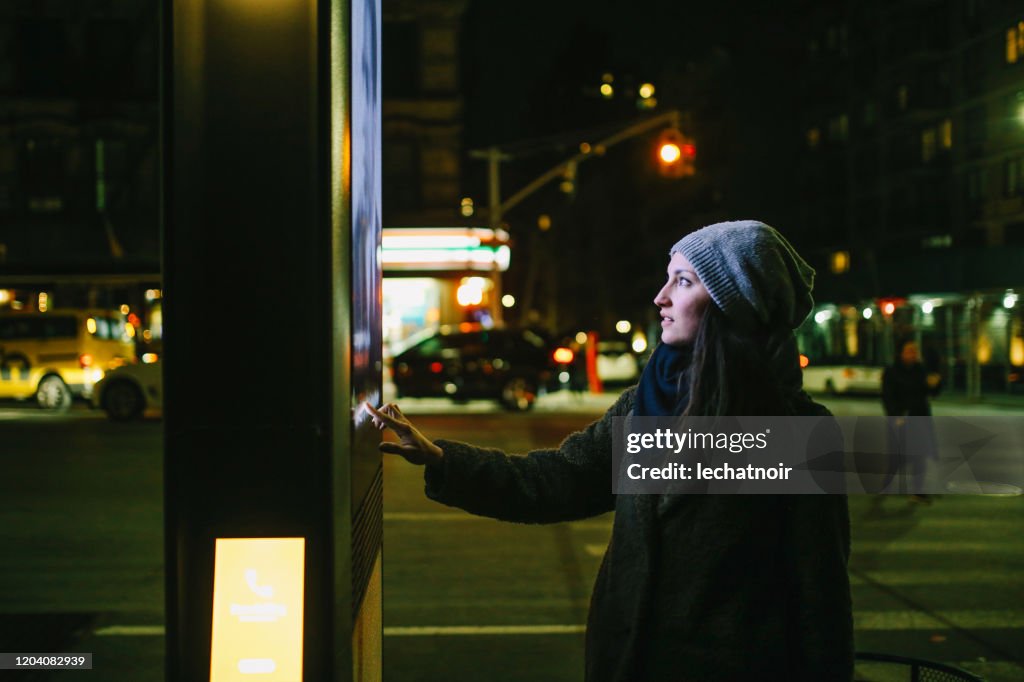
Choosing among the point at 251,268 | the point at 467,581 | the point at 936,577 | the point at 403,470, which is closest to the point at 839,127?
the point at 403,470

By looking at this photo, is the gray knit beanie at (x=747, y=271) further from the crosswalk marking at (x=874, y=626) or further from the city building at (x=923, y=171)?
the city building at (x=923, y=171)

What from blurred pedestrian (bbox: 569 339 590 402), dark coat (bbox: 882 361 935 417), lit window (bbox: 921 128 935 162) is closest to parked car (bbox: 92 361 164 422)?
blurred pedestrian (bbox: 569 339 590 402)

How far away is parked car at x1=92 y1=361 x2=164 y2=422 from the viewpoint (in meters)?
20.2

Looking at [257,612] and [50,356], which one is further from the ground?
[50,356]

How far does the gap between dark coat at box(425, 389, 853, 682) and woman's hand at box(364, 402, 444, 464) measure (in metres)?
0.50

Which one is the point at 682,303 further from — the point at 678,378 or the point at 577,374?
the point at 577,374

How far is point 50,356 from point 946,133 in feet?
128

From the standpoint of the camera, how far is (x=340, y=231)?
2426 millimetres

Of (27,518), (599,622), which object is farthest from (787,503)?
(27,518)

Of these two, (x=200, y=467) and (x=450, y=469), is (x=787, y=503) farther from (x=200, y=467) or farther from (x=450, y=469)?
(x=200, y=467)

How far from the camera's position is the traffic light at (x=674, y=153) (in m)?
20.3

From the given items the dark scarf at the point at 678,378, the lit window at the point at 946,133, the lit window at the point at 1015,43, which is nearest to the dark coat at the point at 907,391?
the dark scarf at the point at 678,378

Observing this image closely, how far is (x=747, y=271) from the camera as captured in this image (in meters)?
2.10

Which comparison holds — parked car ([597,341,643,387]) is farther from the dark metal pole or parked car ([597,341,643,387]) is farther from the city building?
the dark metal pole
